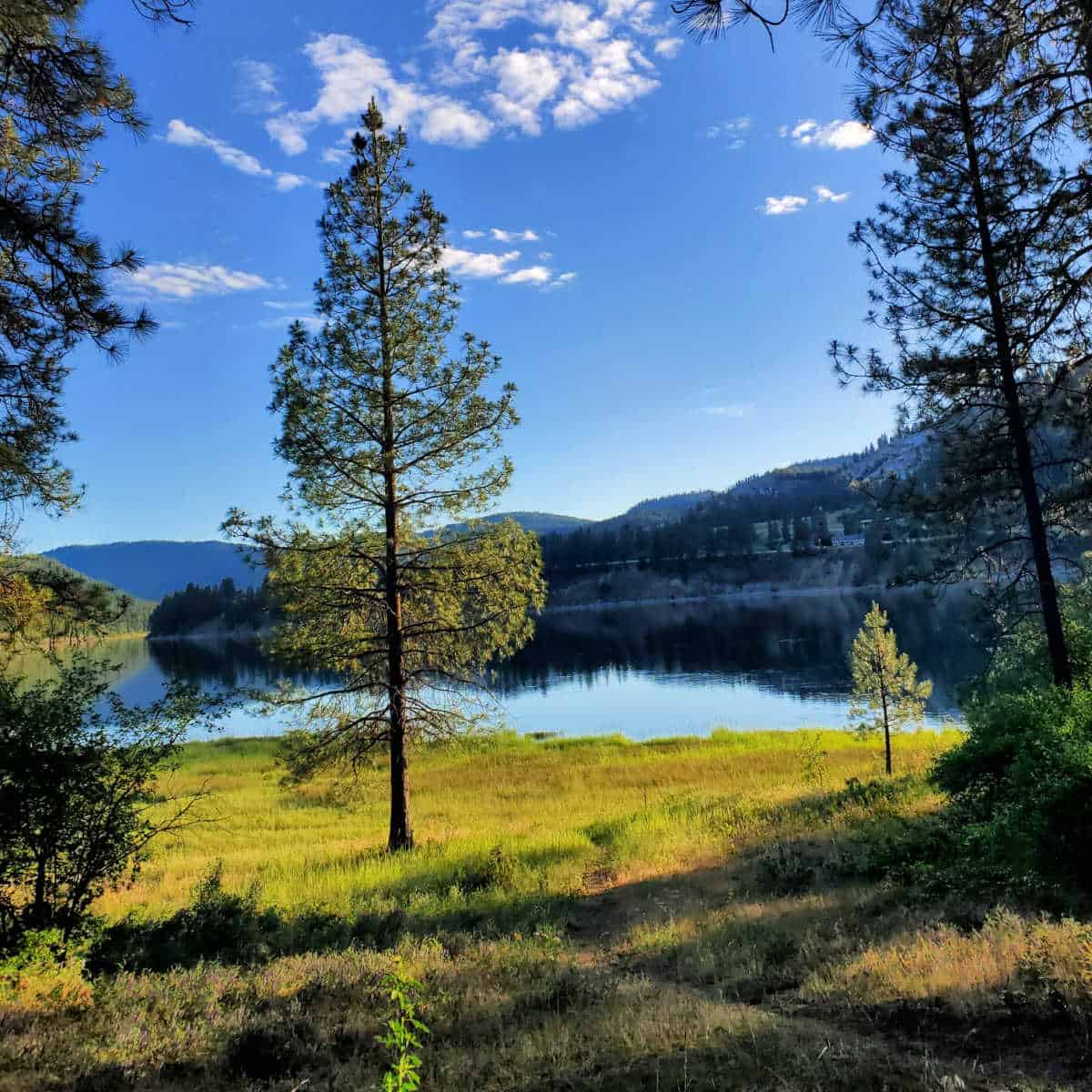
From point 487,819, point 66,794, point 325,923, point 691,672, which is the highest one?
point 66,794

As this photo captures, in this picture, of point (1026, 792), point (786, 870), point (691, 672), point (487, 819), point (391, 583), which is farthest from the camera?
point (691, 672)

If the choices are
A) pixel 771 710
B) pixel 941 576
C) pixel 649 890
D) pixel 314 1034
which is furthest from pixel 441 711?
pixel 771 710

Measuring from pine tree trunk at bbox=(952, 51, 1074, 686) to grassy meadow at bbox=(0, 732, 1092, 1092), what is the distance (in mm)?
4181

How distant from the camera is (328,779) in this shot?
86.6ft

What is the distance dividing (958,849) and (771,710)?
35.2 metres

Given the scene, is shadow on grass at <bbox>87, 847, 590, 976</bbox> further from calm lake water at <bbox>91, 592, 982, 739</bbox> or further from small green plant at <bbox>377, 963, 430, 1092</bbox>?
calm lake water at <bbox>91, 592, 982, 739</bbox>

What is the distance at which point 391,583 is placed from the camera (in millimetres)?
14172

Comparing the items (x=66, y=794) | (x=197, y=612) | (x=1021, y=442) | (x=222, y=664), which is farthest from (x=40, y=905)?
(x=197, y=612)

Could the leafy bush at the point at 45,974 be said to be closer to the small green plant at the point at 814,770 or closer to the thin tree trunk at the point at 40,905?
the thin tree trunk at the point at 40,905

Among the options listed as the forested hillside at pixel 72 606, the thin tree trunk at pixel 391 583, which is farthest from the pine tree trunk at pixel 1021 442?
the forested hillside at pixel 72 606

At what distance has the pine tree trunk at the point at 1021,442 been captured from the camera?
11305 mm

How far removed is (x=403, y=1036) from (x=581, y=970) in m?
4.00

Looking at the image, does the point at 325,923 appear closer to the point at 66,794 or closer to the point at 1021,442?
the point at 66,794

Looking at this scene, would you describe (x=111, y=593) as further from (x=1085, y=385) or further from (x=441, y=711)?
(x=1085, y=385)
